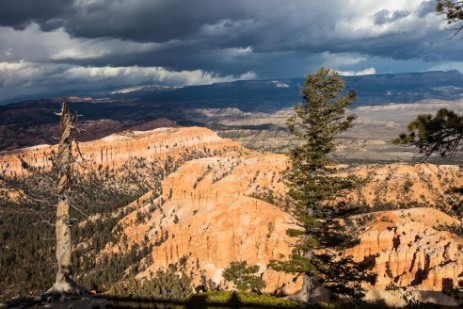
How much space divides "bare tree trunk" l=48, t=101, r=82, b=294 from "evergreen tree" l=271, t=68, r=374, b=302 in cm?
1411

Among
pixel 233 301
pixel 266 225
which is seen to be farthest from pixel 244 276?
pixel 233 301

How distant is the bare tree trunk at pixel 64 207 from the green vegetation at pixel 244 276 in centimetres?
3937

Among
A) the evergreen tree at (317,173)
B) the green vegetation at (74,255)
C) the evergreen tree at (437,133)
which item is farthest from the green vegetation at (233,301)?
the green vegetation at (74,255)

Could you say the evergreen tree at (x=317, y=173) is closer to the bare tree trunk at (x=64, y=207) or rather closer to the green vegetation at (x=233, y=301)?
the green vegetation at (x=233, y=301)

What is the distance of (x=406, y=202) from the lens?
111312mm

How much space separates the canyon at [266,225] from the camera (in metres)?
53.6

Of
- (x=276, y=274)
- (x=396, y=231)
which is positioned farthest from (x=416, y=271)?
(x=276, y=274)

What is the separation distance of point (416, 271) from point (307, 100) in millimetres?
39113

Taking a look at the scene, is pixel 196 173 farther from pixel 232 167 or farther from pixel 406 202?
pixel 406 202

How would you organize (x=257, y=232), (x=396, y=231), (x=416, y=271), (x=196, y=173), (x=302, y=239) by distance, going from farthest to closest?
(x=196, y=173) → (x=257, y=232) → (x=396, y=231) → (x=416, y=271) → (x=302, y=239)

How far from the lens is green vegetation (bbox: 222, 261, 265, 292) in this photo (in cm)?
5853

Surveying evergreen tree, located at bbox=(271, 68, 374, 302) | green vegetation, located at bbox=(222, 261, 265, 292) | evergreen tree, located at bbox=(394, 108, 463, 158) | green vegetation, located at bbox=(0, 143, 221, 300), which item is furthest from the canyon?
evergreen tree, located at bbox=(394, 108, 463, 158)

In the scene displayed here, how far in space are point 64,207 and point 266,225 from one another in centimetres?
6829

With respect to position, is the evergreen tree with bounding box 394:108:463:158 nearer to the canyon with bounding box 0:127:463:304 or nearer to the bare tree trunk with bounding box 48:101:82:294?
the canyon with bounding box 0:127:463:304
